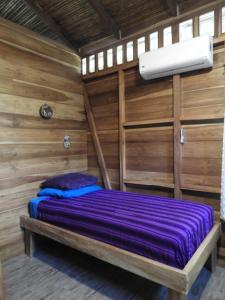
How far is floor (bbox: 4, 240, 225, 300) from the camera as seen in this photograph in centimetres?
179

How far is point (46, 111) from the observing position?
2.74m

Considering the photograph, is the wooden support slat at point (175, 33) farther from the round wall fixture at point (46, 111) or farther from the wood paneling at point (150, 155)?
the round wall fixture at point (46, 111)

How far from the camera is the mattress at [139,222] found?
4.89 feet

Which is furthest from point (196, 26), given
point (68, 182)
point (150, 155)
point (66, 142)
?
point (68, 182)

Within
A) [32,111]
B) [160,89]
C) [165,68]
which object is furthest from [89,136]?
[165,68]

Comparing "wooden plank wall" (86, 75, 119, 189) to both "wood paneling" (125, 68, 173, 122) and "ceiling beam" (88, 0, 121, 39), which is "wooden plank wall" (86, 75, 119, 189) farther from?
"ceiling beam" (88, 0, 121, 39)

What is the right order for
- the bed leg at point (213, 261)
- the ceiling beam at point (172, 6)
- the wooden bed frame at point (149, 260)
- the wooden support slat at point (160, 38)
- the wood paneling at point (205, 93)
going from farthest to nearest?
the wooden support slat at point (160, 38), the ceiling beam at point (172, 6), the wood paneling at point (205, 93), the bed leg at point (213, 261), the wooden bed frame at point (149, 260)

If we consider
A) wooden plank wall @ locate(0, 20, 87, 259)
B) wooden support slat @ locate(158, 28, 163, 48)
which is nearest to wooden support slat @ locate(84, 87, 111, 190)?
wooden plank wall @ locate(0, 20, 87, 259)

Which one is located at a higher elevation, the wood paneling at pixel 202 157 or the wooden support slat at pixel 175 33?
the wooden support slat at pixel 175 33

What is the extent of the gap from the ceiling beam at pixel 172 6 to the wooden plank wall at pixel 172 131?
62 centimetres

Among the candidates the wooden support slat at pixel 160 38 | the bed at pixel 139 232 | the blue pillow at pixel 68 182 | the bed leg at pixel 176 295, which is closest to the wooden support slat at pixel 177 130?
the bed at pixel 139 232

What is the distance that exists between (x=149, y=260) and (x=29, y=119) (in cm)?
197

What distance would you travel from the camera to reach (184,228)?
5.17 ft

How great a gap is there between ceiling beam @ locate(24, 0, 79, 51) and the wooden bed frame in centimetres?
231
